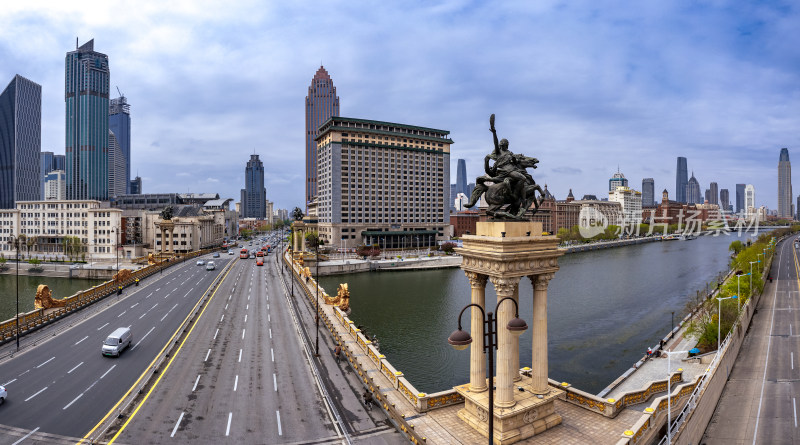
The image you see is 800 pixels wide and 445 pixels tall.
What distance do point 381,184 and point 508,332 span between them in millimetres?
137388

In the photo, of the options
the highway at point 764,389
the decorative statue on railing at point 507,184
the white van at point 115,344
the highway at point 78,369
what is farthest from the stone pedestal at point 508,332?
the white van at point 115,344

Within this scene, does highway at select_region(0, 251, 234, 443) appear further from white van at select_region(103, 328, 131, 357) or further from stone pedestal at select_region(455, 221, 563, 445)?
stone pedestal at select_region(455, 221, 563, 445)

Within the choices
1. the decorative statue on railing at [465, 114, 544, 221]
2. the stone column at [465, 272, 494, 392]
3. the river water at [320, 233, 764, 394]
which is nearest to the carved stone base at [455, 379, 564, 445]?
the stone column at [465, 272, 494, 392]

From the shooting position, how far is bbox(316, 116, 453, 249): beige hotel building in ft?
479

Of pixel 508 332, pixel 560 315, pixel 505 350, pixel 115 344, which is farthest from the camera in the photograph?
pixel 560 315

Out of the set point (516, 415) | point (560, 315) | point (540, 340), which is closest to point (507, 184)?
point (540, 340)

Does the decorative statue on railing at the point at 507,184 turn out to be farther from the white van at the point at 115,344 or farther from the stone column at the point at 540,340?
the white van at the point at 115,344

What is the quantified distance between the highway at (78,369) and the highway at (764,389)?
35447 mm

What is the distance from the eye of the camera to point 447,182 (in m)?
169

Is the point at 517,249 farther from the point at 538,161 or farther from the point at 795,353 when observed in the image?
the point at 795,353

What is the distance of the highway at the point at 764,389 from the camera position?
2378 centimetres

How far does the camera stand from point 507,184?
18.3 m

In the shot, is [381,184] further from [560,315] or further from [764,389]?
[764,389]

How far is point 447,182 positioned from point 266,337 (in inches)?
5492
